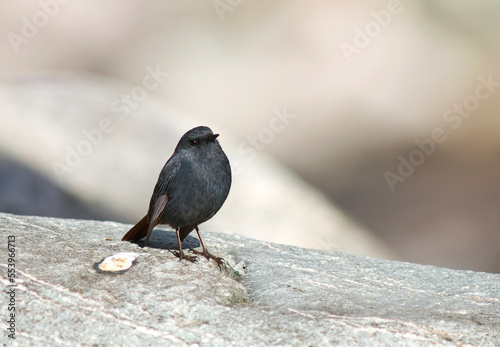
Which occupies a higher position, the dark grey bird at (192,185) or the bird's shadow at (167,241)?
the dark grey bird at (192,185)

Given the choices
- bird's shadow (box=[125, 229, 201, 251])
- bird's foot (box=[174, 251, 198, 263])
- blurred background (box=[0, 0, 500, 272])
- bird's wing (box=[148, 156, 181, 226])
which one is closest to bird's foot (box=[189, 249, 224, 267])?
bird's foot (box=[174, 251, 198, 263])

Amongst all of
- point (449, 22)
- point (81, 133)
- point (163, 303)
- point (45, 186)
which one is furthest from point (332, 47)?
point (163, 303)

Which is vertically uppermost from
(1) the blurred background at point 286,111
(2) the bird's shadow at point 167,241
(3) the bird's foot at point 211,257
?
(1) the blurred background at point 286,111

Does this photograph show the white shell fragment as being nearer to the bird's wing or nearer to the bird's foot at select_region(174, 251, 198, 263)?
the bird's foot at select_region(174, 251, 198, 263)

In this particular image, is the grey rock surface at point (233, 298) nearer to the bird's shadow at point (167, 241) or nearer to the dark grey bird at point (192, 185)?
the bird's shadow at point (167, 241)

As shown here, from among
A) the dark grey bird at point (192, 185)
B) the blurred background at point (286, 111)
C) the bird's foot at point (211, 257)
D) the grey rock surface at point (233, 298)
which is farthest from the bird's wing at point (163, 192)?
the blurred background at point (286, 111)

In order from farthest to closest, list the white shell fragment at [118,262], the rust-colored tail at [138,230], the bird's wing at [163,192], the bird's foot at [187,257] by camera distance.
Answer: the rust-colored tail at [138,230] < the bird's wing at [163,192] < the bird's foot at [187,257] < the white shell fragment at [118,262]

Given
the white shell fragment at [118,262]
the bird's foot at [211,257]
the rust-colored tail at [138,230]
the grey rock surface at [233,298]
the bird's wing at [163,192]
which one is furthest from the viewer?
the rust-colored tail at [138,230]

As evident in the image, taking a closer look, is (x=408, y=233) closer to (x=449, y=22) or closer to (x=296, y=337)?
(x=449, y=22)
